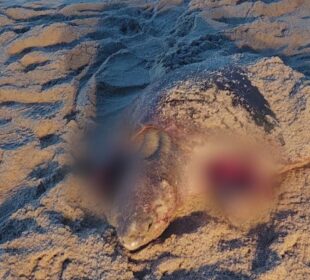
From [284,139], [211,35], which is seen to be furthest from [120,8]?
[284,139]

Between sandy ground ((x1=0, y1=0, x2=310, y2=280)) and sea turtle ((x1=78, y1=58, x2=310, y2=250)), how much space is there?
0.14 ft

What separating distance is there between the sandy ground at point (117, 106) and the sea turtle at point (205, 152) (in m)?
0.04

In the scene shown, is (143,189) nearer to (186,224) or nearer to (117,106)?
(186,224)

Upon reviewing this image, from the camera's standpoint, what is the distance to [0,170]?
248cm

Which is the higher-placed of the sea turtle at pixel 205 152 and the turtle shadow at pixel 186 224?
the sea turtle at pixel 205 152

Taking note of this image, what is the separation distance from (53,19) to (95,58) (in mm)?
949

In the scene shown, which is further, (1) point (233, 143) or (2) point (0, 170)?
(2) point (0, 170)

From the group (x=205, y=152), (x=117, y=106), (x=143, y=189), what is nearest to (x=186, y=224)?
(x=143, y=189)

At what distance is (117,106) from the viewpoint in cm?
290

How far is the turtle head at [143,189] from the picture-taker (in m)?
1.94

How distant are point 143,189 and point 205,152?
0.40 m

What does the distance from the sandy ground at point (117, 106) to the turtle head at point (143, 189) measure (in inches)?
3.1

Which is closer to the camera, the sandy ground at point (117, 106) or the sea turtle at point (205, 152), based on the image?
the sandy ground at point (117, 106)

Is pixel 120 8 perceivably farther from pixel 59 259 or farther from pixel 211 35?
pixel 59 259
